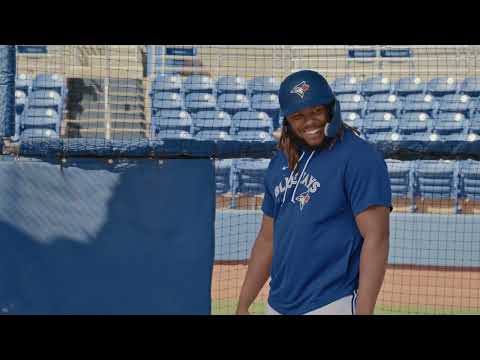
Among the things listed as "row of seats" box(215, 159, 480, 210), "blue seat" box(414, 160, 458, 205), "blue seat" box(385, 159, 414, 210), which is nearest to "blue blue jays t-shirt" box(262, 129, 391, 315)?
"row of seats" box(215, 159, 480, 210)

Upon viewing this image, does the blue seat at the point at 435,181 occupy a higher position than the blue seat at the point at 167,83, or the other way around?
the blue seat at the point at 167,83

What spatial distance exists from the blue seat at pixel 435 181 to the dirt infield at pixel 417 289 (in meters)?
1.29

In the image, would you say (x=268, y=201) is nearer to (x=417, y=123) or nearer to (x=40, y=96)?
(x=40, y=96)

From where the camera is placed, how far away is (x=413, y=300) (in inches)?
315

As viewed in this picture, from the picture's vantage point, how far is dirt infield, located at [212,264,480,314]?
7.23 meters

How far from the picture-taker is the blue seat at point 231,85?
1259 cm

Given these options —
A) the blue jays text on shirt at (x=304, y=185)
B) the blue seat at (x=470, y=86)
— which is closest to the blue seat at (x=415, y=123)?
the blue seat at (x=470, y=86)

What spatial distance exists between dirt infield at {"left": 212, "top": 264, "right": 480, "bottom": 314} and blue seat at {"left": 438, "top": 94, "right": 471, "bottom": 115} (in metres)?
4.03

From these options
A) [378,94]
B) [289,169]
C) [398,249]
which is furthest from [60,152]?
[378,94]

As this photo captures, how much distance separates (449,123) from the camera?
12281mm

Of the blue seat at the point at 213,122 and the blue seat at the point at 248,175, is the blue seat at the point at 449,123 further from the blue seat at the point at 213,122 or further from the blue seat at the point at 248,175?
the blue seat at the point at 248,175

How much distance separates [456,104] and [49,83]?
6.64 meters

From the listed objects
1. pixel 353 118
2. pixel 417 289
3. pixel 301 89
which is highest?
pixel 353 118

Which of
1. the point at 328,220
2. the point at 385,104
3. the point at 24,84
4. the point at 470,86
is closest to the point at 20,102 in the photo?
the point at 24,84
